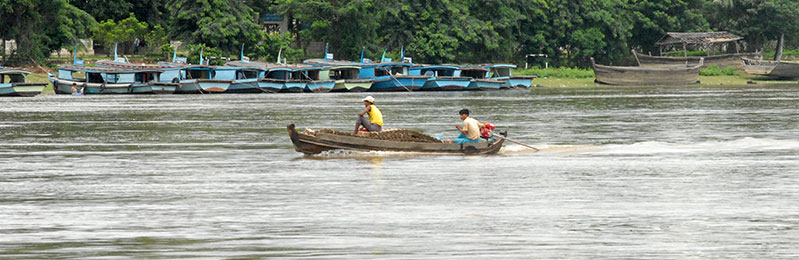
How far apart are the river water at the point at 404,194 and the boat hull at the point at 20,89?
89.0ft

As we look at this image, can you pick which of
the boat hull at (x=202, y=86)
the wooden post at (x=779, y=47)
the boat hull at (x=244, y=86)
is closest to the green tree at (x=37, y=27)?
the boat hull at (x=202, y=86)

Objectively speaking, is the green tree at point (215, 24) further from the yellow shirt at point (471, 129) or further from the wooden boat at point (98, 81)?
the yellow shirt at point (471, 129)

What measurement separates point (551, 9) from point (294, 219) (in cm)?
7041

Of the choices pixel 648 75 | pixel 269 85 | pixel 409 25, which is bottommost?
pixel 269 85

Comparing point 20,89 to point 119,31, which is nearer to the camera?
point 20,89

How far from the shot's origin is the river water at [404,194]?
13539mm

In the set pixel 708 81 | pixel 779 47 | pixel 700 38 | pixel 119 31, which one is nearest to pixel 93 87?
pixel 119 31

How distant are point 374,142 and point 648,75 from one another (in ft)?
185

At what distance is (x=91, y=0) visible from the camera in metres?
79.2

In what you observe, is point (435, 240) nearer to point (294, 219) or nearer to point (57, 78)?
point (294, 219)

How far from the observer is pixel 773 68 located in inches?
3078

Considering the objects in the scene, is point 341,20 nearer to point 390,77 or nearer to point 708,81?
point 390,77

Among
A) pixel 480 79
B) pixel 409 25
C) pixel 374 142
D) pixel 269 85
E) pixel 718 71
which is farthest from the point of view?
pixel 718 71

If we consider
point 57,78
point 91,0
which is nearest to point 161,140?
point 57,78
